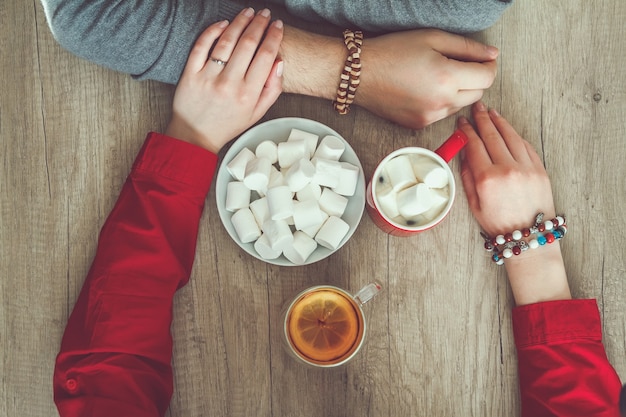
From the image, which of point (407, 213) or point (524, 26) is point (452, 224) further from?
point (524, 26)

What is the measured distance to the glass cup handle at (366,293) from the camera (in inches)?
40.8

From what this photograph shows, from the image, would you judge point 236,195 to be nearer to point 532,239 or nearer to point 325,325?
point 325,325

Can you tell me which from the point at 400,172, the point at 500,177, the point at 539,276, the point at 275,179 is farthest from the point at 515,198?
the point at 275,179

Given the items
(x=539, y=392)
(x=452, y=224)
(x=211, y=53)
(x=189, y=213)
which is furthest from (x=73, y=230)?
(x=539, y=392)

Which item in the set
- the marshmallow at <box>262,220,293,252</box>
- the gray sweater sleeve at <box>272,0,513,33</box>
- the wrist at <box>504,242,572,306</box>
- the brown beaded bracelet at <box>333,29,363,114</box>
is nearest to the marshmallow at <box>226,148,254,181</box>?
the marshmallow at <box>262,220,293,252</box>

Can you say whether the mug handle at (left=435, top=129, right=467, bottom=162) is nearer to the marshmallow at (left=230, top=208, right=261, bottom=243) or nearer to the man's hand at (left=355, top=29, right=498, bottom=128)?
the man's hand at (left=355, top=29, right=498, bottom=128)

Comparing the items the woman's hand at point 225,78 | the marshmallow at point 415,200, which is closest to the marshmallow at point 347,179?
the marshmallow at point 415,200

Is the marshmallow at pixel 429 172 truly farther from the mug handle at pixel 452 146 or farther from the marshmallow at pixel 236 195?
the marshmallow at pixel 236 195

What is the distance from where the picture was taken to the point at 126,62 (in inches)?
39.9

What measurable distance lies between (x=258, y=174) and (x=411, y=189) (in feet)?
0.91

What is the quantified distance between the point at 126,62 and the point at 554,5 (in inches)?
35.9

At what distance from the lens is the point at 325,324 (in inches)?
41.6

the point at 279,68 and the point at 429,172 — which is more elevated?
the point at 279,68

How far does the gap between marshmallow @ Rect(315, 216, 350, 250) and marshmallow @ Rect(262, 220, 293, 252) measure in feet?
0.20
